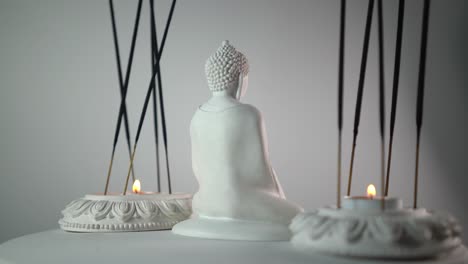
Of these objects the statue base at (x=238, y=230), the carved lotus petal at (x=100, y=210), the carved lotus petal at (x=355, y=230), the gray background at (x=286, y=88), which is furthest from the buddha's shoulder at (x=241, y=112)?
the gray background at (x=286, y=88)

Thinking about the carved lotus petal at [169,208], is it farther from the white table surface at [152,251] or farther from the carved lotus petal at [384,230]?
the carved lotus petal at [384,230]

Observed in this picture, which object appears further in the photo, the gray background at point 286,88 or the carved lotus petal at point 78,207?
the gray background at point 286,88

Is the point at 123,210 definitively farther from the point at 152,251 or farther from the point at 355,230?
the point at 355,230

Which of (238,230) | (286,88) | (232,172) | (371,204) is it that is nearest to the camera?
(371,204)

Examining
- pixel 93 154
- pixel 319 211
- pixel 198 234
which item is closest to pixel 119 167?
pixel 93 154

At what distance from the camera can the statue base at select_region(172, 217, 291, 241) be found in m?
1.77

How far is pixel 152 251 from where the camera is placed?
5.24ft

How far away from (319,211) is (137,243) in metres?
0.56

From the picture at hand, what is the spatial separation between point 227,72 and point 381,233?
84 centimetres

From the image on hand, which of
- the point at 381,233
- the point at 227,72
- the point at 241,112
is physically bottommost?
the point at 381,233

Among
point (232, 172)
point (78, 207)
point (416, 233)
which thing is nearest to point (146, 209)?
point (78, 207)

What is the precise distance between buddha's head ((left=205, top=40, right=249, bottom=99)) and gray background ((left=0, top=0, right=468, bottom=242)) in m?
1.48

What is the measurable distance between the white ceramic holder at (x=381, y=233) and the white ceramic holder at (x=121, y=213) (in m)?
0.71

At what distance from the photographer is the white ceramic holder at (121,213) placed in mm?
1962
